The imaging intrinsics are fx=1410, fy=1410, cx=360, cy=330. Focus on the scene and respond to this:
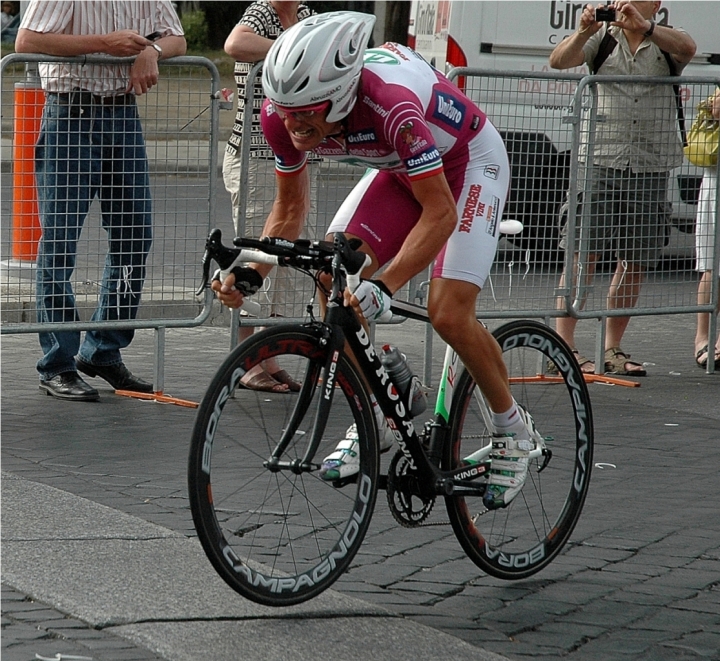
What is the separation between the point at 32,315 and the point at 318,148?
3591mm

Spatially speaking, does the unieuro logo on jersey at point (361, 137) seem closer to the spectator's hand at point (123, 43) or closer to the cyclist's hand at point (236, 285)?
the cyclist's hand at point (236, 285)

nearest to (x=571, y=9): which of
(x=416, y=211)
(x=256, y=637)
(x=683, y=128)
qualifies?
(x=683, y=128)

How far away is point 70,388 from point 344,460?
11.6 feet

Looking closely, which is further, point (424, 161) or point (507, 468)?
point (507, 468)

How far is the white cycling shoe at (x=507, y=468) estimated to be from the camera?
15.8 feet

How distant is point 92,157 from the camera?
294 inches

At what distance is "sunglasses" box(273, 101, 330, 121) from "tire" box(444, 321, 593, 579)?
1.07m

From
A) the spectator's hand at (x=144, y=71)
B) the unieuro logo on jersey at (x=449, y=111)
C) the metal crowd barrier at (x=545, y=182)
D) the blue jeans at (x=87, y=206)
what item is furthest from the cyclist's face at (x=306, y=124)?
the metal crowd barrier at (x=545, y=182)

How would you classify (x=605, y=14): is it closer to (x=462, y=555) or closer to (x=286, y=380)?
(x=462, y=555)

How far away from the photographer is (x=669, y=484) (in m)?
6.27

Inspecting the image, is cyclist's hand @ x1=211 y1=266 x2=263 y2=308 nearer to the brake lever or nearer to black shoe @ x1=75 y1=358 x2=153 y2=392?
the brake lever

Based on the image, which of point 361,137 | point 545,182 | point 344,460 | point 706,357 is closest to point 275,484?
point 344,460

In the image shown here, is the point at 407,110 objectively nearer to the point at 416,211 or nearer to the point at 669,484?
the point at 416,211

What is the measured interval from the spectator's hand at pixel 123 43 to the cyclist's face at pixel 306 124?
305 cm
